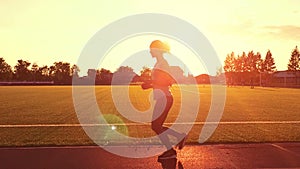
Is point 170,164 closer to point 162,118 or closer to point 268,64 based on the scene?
point 162,118

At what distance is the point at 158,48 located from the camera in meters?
8.24

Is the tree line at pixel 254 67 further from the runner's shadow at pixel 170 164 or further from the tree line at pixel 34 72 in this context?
the runner's shadow at pixel 170 164

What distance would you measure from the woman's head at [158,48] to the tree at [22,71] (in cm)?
14925

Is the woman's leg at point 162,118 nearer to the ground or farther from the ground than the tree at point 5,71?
nearer to the ground

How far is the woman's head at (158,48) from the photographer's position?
323 inches

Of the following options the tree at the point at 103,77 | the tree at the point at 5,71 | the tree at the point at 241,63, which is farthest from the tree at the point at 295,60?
the tree at the point at 5,71

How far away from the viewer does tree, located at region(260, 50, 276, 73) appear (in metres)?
147

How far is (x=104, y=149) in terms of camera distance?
30.1ft

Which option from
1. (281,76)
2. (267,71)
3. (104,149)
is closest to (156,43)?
(104,149)

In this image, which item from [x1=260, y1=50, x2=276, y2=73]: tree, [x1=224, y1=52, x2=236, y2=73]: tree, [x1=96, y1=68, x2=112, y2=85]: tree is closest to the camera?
[x1=96, y1=68, x2=112, y2=85]: tree

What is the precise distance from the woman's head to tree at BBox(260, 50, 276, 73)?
14386 centimetres

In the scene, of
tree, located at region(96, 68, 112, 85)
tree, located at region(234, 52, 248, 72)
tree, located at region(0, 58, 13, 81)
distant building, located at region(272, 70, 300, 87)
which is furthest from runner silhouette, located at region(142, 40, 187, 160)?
tree, located at region(0, 58, 13, 81)

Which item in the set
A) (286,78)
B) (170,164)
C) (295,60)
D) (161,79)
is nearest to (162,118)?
(161,79)

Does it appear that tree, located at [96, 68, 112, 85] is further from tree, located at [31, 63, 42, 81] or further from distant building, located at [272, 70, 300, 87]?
distant building, located at [272, 70, 300, 87]
